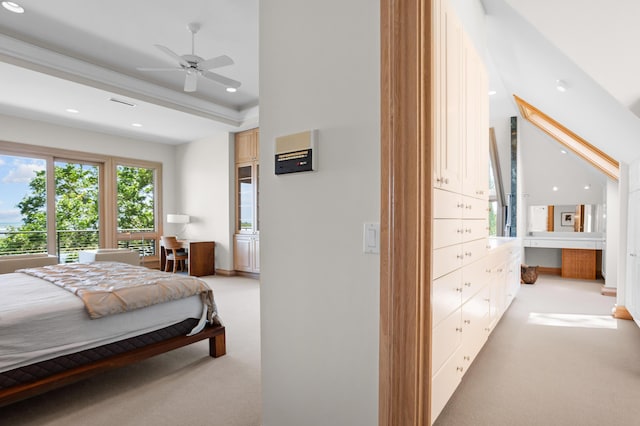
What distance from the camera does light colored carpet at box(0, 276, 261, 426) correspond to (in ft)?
6.34

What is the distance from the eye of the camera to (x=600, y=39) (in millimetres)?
2041

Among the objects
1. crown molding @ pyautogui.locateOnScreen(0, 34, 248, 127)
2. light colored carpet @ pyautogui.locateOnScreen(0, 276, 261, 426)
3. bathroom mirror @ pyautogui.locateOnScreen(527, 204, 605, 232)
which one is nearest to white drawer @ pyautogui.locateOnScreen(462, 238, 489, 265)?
light colored carpet @ pyautogui.locateOnScreen(0, 276, 261, 426)

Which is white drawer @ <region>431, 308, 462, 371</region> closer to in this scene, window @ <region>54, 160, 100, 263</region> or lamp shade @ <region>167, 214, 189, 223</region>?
lamp shade @ <region>167, 214, 189, 223</region>

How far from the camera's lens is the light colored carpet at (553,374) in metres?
1.93

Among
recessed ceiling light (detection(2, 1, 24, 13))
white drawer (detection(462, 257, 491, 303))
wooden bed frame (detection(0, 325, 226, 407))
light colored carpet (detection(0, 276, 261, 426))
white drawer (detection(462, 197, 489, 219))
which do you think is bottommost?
light colored carpet (detection(0, 276, 261, 426))

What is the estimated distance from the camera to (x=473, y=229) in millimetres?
2273

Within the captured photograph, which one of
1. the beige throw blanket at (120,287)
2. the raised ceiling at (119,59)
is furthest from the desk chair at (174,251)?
the beige throw blanket at (120,287)

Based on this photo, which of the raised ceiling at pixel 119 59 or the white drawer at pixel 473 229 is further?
the raised ceiling at pixel 119 59

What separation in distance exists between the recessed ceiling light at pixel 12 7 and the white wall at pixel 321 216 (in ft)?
9.67

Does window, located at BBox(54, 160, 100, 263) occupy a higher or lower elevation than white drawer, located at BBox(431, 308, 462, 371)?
higher

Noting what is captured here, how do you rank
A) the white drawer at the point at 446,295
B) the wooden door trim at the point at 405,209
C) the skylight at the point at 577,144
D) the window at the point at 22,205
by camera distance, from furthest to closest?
the window at the point at 22,205
the skylight at the point at 577,144
the white drawer at the point at 446,295
the wooden door trim at the point at 405,209

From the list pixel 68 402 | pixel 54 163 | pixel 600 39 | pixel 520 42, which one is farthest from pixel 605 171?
pixel 54 163

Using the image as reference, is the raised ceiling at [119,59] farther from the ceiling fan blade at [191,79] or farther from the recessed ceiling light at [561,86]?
the recessed ceiling light at [561,86]

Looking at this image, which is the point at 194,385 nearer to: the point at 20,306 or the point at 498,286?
the point at 20,306
